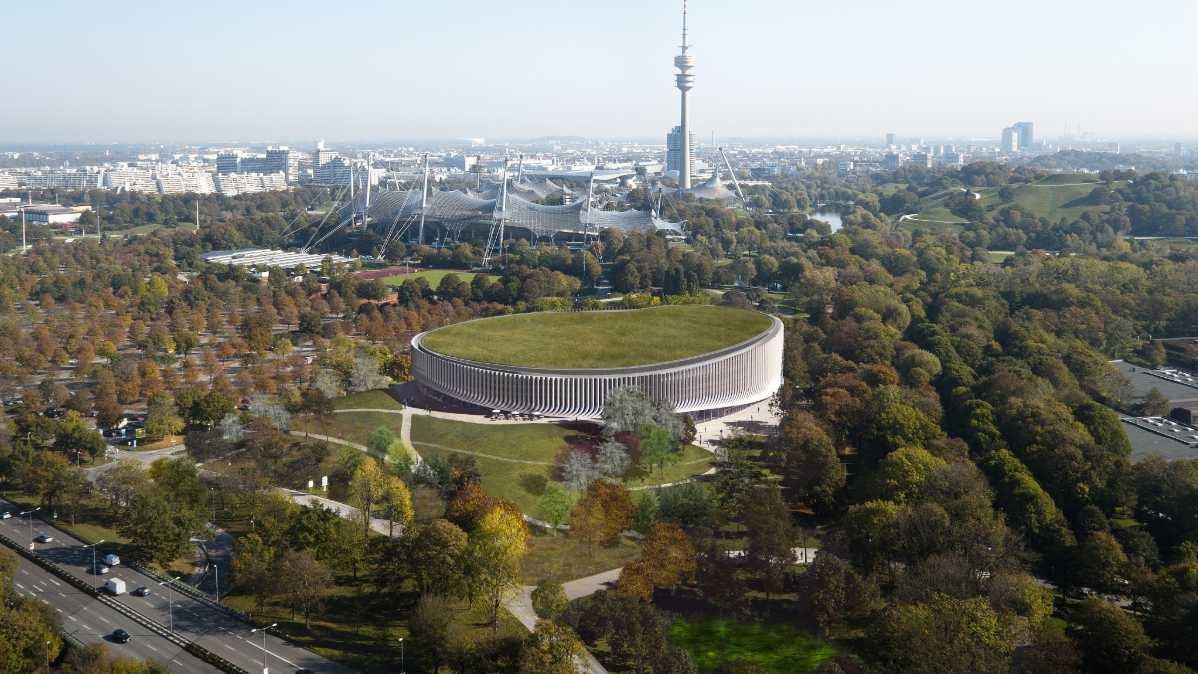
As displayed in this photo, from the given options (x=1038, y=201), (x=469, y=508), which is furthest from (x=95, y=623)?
(x=1038, y=201)

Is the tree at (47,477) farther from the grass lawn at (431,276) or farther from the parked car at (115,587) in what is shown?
the grass lawn at (431,276)

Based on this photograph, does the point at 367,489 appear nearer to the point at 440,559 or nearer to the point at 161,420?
the point at 440,559

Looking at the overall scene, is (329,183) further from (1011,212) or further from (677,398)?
(677,398)

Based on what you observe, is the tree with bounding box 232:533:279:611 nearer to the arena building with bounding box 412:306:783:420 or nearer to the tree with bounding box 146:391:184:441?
the tree with bounding box 146:391:184:441

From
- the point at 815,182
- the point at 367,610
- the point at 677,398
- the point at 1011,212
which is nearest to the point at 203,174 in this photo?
the point at 815,182

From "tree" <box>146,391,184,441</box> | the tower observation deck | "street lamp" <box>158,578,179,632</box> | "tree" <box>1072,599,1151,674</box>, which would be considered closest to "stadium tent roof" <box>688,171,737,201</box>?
the tower observation deck


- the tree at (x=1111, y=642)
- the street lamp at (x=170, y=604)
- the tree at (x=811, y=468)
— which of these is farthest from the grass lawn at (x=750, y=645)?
the street lamp at (x=170, y=604)
